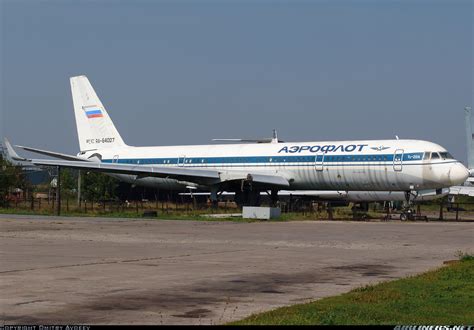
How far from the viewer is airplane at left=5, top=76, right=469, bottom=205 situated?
42625 millimetres

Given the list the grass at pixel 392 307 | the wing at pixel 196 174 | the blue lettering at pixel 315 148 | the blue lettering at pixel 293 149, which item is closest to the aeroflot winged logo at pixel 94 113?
the wing at pixel 196 174

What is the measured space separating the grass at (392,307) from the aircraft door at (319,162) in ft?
102

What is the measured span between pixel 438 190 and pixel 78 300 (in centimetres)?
3492

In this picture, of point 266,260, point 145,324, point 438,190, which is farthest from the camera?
point 438,190

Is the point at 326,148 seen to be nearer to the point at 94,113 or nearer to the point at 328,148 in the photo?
the point at 328,148

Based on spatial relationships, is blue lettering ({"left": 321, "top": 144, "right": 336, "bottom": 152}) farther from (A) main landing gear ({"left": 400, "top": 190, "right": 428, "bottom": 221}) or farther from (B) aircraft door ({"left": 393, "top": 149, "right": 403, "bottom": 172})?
(A) main landing gear ({"left": 400, "top": 190, "right": 428, "bottom": 221})

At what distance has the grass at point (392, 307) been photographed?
393 inches

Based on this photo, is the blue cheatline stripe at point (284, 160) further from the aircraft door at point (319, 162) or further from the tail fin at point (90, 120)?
the tail fin at point (90, 120)

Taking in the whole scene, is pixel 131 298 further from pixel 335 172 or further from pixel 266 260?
pixel 335 172

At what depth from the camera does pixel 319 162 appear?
151 ft

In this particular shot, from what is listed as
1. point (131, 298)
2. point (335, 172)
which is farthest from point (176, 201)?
point (131, 298)

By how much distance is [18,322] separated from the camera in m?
9.58

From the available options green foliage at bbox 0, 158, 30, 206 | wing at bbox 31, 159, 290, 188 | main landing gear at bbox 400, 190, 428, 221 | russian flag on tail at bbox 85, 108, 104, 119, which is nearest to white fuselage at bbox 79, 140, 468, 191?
Result: main landing gear at bbox 400, 190, 428, 221

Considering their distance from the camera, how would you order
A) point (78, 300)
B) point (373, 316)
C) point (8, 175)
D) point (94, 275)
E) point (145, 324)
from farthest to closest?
1. point (8, 175)
2. point (94, 275)
3. point (78, 300)
4. point (373, 316)
5. point (145, 324)
